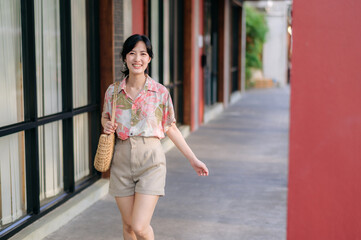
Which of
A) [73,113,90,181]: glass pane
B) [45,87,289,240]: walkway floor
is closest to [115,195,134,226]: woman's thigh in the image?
[45,87,289,240]: walkway floor

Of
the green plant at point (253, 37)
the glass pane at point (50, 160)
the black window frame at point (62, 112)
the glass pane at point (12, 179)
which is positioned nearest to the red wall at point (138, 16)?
the black window frame at point (62, 112)

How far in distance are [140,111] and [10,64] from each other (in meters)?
1.40

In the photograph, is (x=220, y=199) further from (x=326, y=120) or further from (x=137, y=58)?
(x=326, y=120)

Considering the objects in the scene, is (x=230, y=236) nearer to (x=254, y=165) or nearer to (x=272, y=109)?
(x=254, y=165)

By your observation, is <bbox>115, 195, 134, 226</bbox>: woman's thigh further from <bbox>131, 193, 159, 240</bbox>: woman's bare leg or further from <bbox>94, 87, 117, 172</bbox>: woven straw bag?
<bbox>94, 87, 117, 172</bbox>: woven straw bag

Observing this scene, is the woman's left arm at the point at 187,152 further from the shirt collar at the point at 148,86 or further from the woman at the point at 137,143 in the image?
the shirt collar at the point at 148,86

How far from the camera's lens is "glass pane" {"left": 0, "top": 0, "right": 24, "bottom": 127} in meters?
4.04

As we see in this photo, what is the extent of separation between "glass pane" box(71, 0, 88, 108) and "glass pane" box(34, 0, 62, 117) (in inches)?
14.6

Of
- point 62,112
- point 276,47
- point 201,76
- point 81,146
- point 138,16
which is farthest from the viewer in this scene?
point 276,47

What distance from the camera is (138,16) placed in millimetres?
7129

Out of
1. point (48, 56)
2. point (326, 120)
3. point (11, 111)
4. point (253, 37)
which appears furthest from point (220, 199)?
point (253, 37)

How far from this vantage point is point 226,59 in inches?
603

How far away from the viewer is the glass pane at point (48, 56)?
15.1 feet

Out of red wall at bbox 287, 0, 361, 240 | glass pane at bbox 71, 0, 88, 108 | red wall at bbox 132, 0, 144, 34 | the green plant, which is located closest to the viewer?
red wall at bbox 287, 0, 361, 240
